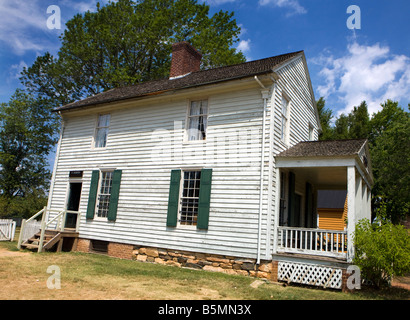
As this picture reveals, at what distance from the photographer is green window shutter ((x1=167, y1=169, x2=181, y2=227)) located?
1103 cm

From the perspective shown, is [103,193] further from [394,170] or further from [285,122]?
[394,170]

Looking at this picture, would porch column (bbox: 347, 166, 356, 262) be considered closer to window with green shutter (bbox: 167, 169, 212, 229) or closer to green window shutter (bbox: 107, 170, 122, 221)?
window with green shutter (bbox: 167, 169, 212, 229)

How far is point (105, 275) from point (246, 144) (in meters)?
5.41

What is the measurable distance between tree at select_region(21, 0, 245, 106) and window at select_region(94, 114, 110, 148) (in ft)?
39.4

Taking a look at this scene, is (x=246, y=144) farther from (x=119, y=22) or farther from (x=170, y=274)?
(x=119, y=22)

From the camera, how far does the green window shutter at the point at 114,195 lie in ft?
41.2

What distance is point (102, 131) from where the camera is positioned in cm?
1420
